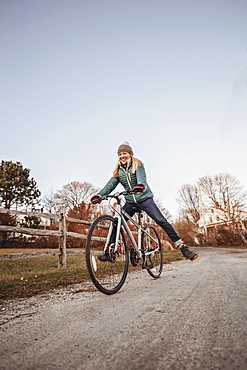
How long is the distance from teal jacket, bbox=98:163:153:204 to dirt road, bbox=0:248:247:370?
5.35 feet

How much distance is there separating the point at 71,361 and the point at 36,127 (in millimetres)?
28276

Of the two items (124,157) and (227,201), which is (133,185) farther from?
(227,201)

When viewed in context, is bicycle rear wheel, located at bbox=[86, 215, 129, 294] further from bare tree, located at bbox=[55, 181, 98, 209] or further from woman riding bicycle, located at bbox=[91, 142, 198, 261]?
bare tree, located at bbox=[55, 181, 98, 209]

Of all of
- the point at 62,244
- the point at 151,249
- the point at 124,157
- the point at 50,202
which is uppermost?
the point at 50,202

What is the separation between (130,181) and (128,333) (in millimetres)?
2449

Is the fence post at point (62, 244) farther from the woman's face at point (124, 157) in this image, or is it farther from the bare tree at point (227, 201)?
the bare tree at point (227, 201)

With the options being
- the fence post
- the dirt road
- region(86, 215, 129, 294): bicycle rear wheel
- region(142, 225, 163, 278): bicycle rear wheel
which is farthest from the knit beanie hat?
the fence post

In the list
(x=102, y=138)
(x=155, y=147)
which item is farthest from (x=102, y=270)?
(x=102, y=138)

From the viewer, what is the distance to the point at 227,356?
96 cm

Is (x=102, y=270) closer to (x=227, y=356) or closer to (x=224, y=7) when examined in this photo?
(x=227, y=356)

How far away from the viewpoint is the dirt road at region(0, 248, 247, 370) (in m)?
0.94

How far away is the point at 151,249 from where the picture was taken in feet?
13.0

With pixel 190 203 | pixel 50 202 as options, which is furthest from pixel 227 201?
pixel 50 202

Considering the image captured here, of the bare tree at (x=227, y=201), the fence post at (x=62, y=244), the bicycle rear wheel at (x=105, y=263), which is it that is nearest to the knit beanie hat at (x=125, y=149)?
the bicycle rear wheel at (x=105, y=263)
